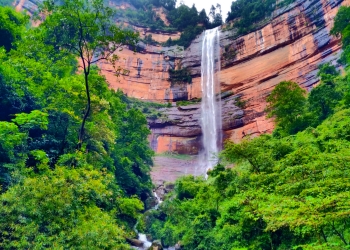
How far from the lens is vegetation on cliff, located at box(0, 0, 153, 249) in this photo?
7.73 m

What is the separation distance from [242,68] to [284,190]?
35.1 metres

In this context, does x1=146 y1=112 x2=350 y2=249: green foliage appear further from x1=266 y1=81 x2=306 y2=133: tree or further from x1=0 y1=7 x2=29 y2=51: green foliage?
x1=0 y1=7 x2=29 y2=51: green foliage

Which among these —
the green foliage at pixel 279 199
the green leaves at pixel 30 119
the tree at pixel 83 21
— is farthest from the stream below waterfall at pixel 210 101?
the tree at pixel 83 21

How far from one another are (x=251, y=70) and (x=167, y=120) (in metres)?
12.8

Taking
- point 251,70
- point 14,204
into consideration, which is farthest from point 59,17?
point 251,70

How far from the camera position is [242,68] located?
40.4 meters

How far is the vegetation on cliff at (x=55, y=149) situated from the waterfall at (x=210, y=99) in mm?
18132

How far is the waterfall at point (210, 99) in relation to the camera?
3772 centimetres

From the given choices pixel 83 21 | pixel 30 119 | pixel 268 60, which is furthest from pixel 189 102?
pixel 30 119

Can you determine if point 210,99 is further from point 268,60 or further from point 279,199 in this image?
point 279,199

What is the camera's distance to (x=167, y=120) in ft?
133

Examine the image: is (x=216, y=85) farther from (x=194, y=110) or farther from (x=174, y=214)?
(x=174, y=214)

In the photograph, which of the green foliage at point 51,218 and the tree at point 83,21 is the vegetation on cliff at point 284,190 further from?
the tree at point 83,21

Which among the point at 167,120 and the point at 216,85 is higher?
the point at 216,85
